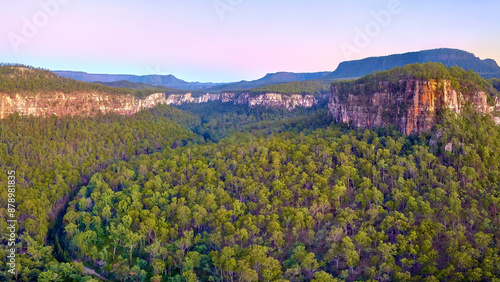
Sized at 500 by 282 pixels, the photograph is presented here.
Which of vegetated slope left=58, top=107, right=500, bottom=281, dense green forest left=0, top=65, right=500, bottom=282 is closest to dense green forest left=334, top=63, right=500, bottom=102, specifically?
dense green forest left=0, top=65, right=500, bottom=282

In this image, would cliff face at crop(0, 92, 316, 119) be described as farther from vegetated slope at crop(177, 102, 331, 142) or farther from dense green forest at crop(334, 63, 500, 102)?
dense green forest at crop(334, 63, 500, 102)

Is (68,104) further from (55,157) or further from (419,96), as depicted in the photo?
(419,96)

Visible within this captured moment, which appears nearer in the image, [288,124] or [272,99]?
[288,124]

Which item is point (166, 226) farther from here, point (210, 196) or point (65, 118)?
point (65, 118)

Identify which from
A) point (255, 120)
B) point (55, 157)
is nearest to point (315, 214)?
point (55, 157)

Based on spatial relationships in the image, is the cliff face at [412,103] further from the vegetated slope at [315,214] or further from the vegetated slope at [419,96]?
the vegetated slope at [315,214]

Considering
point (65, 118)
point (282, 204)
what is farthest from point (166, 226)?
point (65, 118)

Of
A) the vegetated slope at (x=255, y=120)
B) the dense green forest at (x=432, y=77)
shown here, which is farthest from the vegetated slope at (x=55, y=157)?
the dense green forest at (x=432, y=77)
